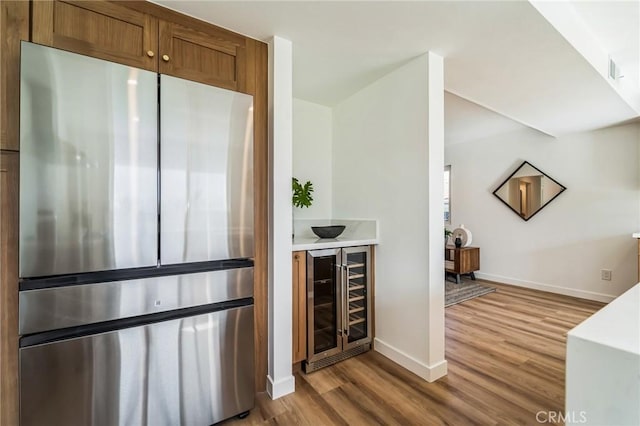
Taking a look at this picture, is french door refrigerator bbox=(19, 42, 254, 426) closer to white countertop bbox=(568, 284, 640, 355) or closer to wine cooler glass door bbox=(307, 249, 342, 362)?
wine cooler glass door bbox=(307, 249, 342, 362)

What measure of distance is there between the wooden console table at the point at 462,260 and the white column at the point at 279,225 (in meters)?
3.41

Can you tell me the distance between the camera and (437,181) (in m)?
1.97

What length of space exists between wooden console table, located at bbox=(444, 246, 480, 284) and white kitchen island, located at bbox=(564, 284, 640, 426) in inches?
151

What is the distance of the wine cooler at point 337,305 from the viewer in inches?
80.4

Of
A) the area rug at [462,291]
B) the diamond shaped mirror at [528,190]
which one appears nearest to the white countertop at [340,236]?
the area rug at [462,291]

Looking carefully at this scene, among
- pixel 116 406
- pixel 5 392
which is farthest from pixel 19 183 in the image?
pixel 116 406

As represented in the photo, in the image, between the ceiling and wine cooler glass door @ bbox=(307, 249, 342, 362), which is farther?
wine cooler glass door @ bbox=(307, 249, 342, 362)

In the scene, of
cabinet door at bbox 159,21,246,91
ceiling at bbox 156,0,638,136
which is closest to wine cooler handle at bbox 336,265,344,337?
cabinet door at bbox 159,21,246,91

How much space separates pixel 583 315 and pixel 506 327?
1.09m

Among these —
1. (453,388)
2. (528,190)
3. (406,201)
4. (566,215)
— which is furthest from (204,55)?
(566,215)

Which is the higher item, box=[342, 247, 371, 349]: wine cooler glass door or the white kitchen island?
the white kitchen island

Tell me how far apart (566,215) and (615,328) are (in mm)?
4051

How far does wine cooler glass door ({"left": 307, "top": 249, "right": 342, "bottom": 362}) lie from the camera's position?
6.66ft

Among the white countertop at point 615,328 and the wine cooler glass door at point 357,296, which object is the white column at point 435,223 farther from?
the white countertop at point 615,328
